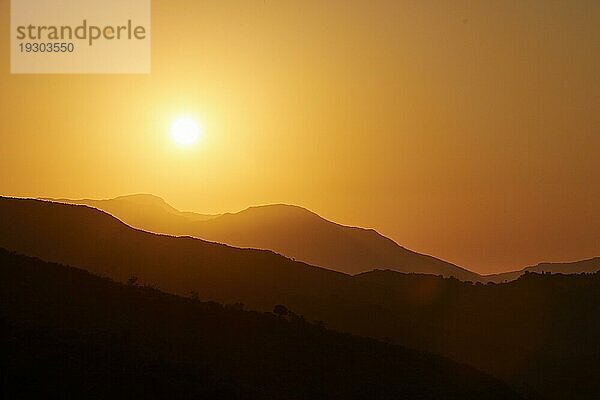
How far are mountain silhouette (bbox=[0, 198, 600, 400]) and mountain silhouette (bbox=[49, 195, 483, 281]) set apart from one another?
3300cm

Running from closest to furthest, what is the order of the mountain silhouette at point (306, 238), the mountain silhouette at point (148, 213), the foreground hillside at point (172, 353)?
the foreground hillside at point (172, 353) < the mountain silhouette at point (148, 213) < the mountain silhouette at point (306, 238)

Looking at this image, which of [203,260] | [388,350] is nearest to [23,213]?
[203,260]

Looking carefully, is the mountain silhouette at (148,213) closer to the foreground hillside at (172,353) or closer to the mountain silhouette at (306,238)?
the mountain silhouette at (306,238)

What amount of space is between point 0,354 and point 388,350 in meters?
12.7

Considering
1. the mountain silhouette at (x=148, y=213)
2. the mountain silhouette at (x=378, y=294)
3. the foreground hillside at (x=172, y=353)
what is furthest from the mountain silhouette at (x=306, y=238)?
the foreground hillside at (x=172, y=353)

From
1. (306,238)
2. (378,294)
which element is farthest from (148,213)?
(378,294)

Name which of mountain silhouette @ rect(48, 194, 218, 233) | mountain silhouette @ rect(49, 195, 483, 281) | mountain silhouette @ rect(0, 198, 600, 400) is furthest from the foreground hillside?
mountain silhouette @ rect(49, 195, 483, 281)

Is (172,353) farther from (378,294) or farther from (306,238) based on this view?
(306,238)

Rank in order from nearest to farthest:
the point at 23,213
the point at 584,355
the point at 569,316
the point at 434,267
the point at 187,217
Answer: the point at 584,355, the point at 569,316, the point at 23,213, the point at 187,217, the point at 434,267

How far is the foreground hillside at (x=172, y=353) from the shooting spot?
15664 millimetres

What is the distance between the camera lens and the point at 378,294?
43125 millimetres

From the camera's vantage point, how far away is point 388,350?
23.7 meters

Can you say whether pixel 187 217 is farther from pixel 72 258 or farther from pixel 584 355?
pixel 584 355

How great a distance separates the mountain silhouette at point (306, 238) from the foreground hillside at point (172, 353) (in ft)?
176
